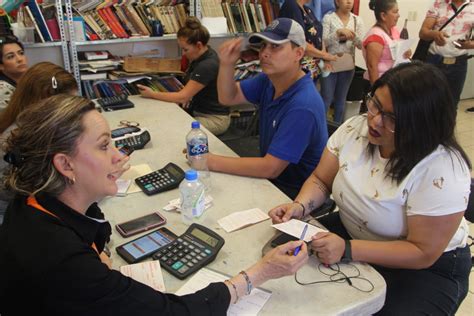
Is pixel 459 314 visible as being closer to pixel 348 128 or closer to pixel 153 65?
pixel 348 128

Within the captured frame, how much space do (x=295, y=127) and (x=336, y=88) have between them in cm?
239

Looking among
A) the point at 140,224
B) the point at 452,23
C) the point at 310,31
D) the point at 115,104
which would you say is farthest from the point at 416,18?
the point at 140,224

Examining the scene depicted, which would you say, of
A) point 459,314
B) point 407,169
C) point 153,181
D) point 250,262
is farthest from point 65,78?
point 459,314

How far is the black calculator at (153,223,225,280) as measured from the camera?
110cm

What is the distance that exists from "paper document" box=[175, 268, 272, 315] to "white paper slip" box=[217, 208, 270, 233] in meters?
0.22

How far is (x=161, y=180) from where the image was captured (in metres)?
1.56

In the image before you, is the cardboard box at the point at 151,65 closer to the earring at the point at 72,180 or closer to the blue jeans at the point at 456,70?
the blue jeans at the point at 456,70

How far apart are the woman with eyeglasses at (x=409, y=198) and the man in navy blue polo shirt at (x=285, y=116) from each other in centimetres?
29

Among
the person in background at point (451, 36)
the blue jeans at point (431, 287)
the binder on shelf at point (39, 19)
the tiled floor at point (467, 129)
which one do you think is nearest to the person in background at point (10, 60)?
the binder on shelf at point (39, 19)

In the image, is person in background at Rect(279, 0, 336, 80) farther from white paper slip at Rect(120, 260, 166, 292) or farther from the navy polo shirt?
white paper slip at Rect(120, 260, 166, 292)

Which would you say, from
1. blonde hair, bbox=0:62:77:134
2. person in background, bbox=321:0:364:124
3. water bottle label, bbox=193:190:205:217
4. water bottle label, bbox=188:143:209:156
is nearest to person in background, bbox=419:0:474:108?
person in background, bbox=321:0:364:124

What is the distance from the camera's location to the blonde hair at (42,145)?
887 mm

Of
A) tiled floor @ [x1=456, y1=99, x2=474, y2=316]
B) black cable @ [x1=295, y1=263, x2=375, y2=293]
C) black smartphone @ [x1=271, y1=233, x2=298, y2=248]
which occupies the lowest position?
tiled floor @ [x1=456, y1=99, x2=474, y2=316]

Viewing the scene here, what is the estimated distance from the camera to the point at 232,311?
98cm
